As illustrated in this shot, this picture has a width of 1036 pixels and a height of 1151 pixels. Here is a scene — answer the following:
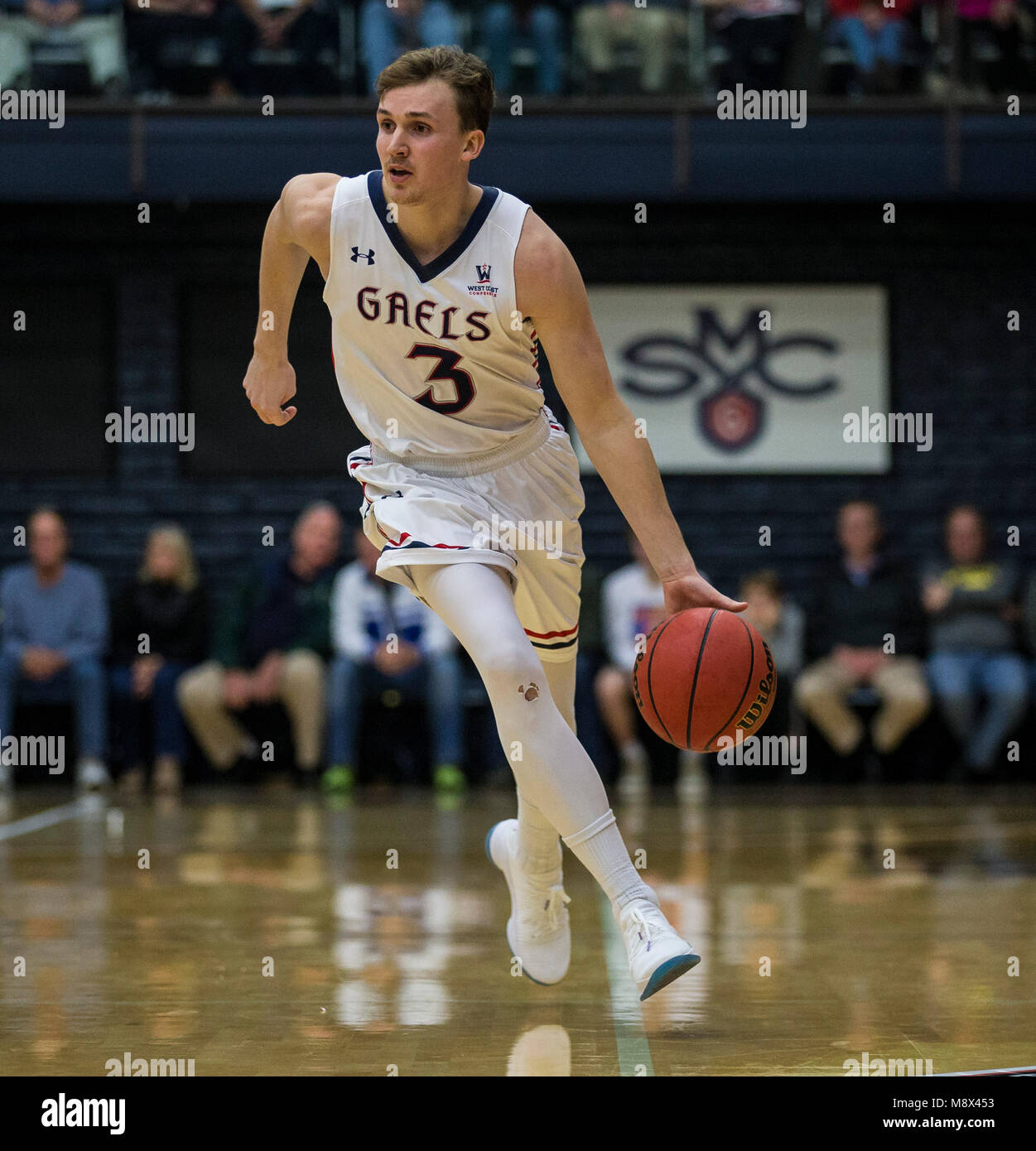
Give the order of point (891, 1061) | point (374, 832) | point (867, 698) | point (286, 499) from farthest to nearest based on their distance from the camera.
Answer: point (286, 499), point (867, 698), point (374, 832), point (891, 1061)

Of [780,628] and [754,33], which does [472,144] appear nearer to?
[780,628]

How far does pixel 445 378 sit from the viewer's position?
3.43m

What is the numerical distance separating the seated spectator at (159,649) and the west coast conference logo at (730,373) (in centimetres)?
309

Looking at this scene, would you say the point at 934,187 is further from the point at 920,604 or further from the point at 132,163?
the point at 132,163

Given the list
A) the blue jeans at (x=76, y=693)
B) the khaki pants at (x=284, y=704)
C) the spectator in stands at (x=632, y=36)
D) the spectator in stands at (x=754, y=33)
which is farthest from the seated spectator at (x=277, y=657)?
the spectator in stands at (x=754, y=33)

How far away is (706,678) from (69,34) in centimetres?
769

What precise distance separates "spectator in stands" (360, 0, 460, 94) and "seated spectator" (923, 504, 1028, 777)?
4033mm

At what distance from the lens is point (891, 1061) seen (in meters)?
3.03

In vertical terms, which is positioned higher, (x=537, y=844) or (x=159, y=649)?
(x=159, y=649)

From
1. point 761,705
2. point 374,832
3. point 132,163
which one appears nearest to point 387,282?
point 761,705

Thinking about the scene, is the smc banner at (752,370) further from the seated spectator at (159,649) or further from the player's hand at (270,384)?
the player's hand at (270,384)

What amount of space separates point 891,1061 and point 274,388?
1873 millimetres

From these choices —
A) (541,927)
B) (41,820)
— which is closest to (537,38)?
(41,820)

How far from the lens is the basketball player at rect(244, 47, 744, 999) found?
328 centimetres
